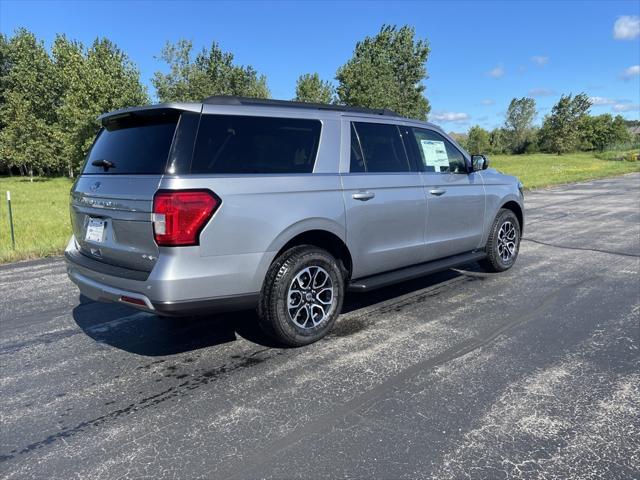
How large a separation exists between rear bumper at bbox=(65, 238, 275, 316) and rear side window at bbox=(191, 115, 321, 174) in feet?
2.17

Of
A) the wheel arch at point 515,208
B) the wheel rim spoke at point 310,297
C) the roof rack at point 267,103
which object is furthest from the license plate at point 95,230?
the wheel arch at point 515,208

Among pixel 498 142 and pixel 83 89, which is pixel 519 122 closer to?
pixel 498 142

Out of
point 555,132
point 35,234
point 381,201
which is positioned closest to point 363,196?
point 381,201

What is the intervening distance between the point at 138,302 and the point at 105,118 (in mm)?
1748

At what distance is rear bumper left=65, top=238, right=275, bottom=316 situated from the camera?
3.35 metres

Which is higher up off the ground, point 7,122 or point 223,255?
point 7,122

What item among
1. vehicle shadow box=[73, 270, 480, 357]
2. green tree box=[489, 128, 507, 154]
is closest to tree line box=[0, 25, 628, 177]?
vehicle shadow box=[73, 270, 480, 357]

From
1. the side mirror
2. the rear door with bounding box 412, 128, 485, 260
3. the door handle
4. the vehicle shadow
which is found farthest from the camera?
the side mirror

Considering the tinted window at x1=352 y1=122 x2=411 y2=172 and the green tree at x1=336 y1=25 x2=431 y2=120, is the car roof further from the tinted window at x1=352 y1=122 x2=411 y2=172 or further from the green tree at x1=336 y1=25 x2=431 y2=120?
the green tree at x1=336 y1=25 x2=431 y2=120

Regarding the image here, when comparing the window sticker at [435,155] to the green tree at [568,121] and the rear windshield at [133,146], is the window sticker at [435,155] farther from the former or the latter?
the green tree at [568,121]

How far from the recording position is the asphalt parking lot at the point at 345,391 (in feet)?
8.35

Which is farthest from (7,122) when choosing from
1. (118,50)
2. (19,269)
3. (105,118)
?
(105,118)

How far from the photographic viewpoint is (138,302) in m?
3.46

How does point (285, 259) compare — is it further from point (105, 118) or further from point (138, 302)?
point (105, 118)
